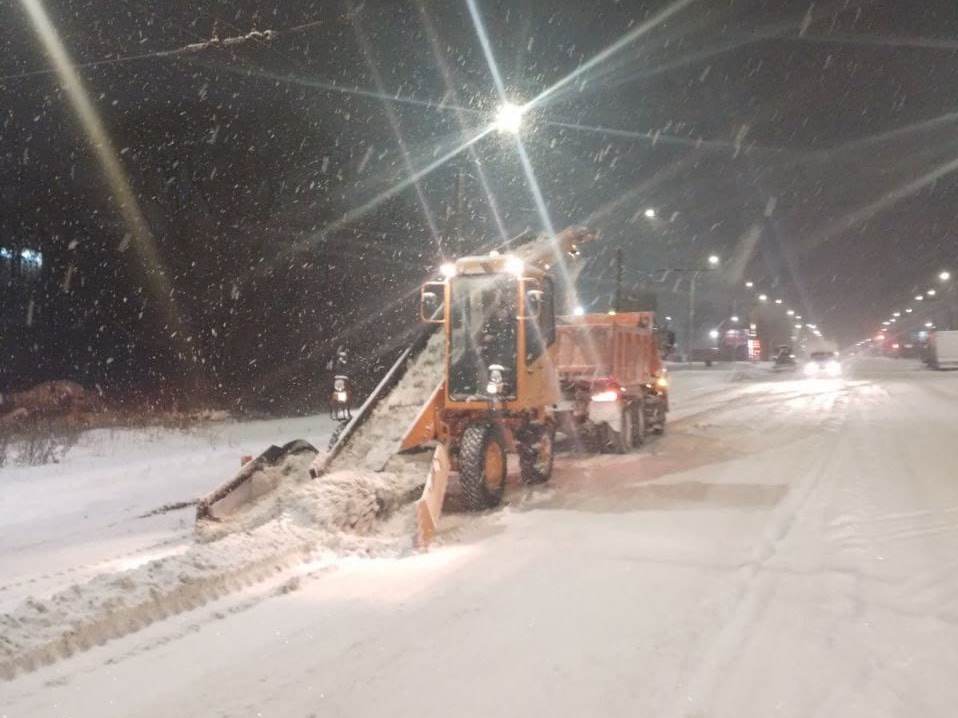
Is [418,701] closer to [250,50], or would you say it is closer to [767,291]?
[250,50]

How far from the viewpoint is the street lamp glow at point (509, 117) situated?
1683 cm

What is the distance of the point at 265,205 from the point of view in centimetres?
2541

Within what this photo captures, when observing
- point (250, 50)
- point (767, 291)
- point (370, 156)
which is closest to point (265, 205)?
point (370, 156)

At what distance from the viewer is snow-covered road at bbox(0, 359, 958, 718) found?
4.82 m

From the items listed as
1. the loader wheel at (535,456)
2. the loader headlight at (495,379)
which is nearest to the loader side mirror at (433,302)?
the loader headlight at (495,379)

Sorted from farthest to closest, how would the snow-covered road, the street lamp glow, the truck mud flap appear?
the street lamp glow < the truck mud flap < the snow-covered road

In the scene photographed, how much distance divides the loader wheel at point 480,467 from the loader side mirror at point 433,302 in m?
1.96

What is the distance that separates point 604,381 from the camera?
15.2 meters

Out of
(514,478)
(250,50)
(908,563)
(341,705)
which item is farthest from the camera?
(250,50)

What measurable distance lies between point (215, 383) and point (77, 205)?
249 inches

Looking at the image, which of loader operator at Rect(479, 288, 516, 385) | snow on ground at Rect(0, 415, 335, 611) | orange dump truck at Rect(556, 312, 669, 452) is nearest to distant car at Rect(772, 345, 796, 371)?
orange dump truck at Rect(556, 312, 669, 452)

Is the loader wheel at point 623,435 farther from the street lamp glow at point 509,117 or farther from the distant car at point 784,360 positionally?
the distant car at point 784,360

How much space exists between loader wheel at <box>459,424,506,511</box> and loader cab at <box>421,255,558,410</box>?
2.44 feet

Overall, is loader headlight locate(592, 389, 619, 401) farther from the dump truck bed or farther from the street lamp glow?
the street lamp glow
